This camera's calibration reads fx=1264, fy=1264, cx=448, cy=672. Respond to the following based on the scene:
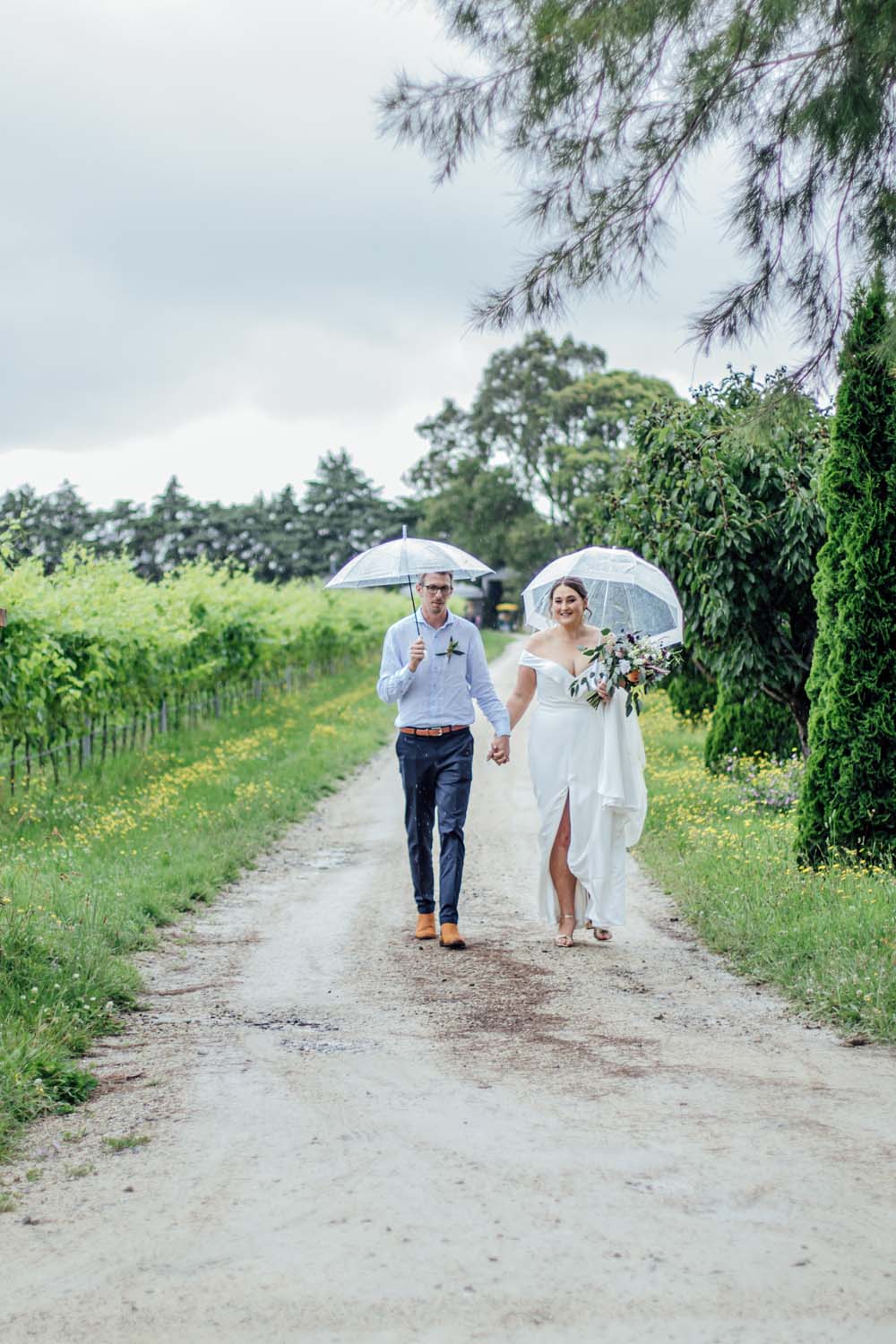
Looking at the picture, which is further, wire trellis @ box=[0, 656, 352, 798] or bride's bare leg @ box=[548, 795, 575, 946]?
wire trellis @ box=[0, 656, 352, 798]

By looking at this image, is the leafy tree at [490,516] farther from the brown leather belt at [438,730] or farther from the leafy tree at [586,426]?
the brown leather belt at [438,730]

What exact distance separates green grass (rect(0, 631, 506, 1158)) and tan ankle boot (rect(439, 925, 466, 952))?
170cm

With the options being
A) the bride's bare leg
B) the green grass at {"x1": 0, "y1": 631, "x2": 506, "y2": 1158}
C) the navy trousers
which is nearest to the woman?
the bride's bare leg

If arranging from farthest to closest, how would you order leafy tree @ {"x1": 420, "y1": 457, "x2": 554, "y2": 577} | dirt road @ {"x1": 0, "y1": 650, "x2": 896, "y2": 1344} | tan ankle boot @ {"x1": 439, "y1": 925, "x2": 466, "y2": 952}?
leafy tree @ {"x1": 420, "y1": 457, "x2": 554, "y2": 577}
tan ankle boot @ {"x1": 439, "y1": 925, "x2": 466, "y2": 952}
dirt road @ {"x1": 0, "y1": 650, "x2": 896, "y2": 1344}

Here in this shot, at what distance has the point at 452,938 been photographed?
7.12 m

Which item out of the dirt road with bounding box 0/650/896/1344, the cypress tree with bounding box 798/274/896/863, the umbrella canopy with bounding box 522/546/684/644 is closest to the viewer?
the dirt road with bounding box 0/650/896/1344

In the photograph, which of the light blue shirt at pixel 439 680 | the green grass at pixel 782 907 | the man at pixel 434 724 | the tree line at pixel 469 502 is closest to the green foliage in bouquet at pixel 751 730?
the green grass at pixel 782 907

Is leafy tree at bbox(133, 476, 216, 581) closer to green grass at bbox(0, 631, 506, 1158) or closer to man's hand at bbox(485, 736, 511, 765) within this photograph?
green grass at bbox(0, 631, 506, 1158)

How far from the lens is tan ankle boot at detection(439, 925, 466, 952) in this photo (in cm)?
713

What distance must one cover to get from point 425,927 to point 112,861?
2.83m

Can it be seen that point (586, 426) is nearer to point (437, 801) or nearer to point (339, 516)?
point (339, 516)

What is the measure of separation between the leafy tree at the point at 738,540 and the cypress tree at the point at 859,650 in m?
2.42

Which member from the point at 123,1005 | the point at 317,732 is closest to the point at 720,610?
the point at 123,1005

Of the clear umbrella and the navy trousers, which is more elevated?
the clear umbrella
